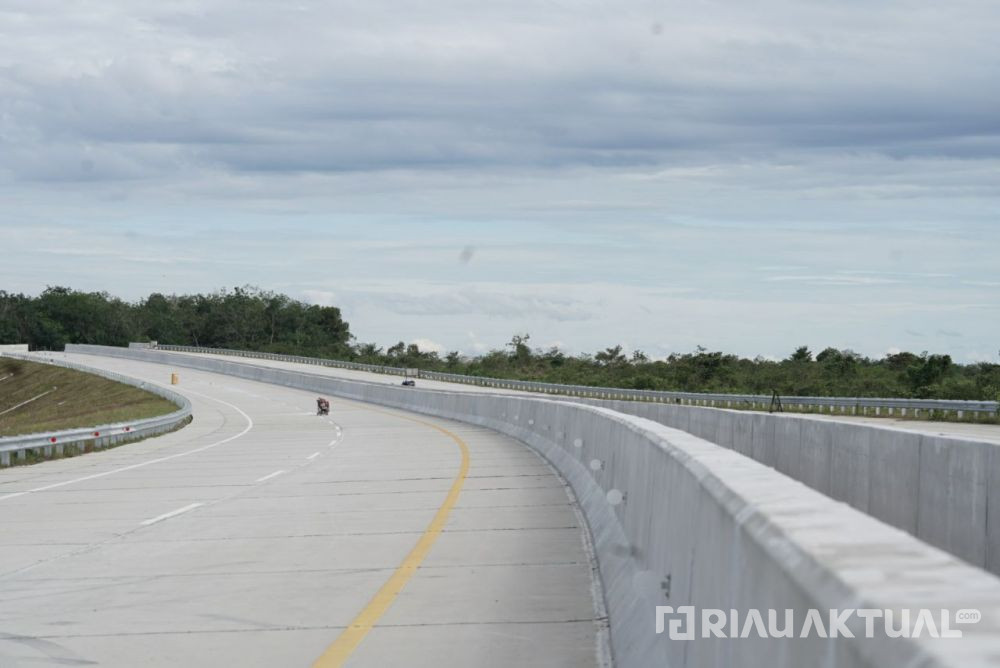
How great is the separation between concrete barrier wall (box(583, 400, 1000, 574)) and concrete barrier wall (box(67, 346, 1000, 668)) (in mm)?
2517

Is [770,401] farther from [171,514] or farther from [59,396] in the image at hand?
[59,396]

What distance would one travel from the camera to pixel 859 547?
12.6ft

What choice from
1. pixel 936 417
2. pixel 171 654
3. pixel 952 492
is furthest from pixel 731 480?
pixel 936 417

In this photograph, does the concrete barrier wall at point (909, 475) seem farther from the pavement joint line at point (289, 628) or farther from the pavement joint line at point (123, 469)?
the pavement joint line at point (123, 469)

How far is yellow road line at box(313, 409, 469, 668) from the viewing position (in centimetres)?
885

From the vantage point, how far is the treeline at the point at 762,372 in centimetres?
7575

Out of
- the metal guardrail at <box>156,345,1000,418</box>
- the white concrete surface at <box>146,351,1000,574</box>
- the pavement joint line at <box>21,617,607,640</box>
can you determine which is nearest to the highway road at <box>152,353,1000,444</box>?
the metal guardrail at <box>156,345,1000,418</box>

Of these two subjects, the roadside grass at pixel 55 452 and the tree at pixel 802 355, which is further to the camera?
the tree at pixel 802 355

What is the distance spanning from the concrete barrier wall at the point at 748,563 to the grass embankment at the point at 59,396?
57584 millimetres

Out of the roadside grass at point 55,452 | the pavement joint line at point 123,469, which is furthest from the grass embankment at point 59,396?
the roadside grass at point 55,452

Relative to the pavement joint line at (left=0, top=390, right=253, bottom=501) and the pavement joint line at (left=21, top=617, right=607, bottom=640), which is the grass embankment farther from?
the pavement joint line at (left=21, top=617, right=607, bottom=640)

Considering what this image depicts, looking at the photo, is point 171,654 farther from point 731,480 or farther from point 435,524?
point 435,524

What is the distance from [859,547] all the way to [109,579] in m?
9.56

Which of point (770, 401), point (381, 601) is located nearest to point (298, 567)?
point (381, 601)
